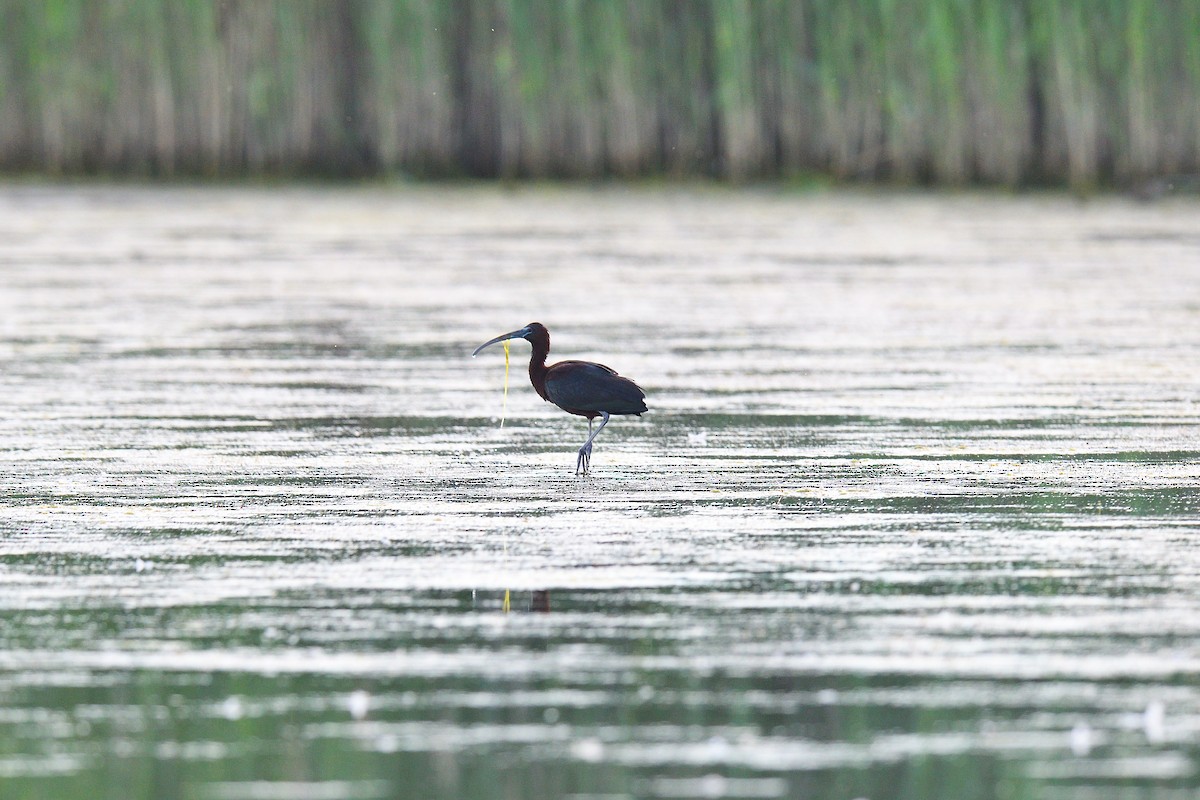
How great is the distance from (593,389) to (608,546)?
63.7 inches

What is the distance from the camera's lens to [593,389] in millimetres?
7895

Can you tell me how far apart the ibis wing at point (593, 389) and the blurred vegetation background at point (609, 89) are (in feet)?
45.6

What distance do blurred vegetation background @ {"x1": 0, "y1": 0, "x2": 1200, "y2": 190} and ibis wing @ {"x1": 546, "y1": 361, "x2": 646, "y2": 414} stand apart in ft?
45.6

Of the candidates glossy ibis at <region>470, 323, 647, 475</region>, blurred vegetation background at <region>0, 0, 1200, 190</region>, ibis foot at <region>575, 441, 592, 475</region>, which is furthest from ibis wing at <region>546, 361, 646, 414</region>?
blurred vegetation background at <region>0, 0, 1200, 190</region>

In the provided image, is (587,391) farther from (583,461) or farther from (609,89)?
(609,89)

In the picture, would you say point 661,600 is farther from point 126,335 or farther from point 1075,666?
point 126,335

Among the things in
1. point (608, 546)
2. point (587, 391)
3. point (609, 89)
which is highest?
point (609, 89)

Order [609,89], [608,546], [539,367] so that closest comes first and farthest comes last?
1. [608,546]
2. [539,367]
3. [609,89]

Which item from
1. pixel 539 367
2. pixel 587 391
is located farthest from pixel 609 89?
pixel 587 391

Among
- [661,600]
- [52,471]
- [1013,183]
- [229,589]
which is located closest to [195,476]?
[52,471]

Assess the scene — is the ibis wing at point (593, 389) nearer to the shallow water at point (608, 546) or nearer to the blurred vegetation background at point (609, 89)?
the shallow water at point (608, 546)

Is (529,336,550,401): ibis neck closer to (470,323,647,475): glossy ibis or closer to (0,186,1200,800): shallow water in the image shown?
(470,323,647,475): glossy ibis

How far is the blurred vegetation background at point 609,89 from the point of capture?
21.2 meters

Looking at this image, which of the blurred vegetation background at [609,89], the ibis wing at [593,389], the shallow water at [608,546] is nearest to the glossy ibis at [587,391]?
the ibis wing at [593,389]
